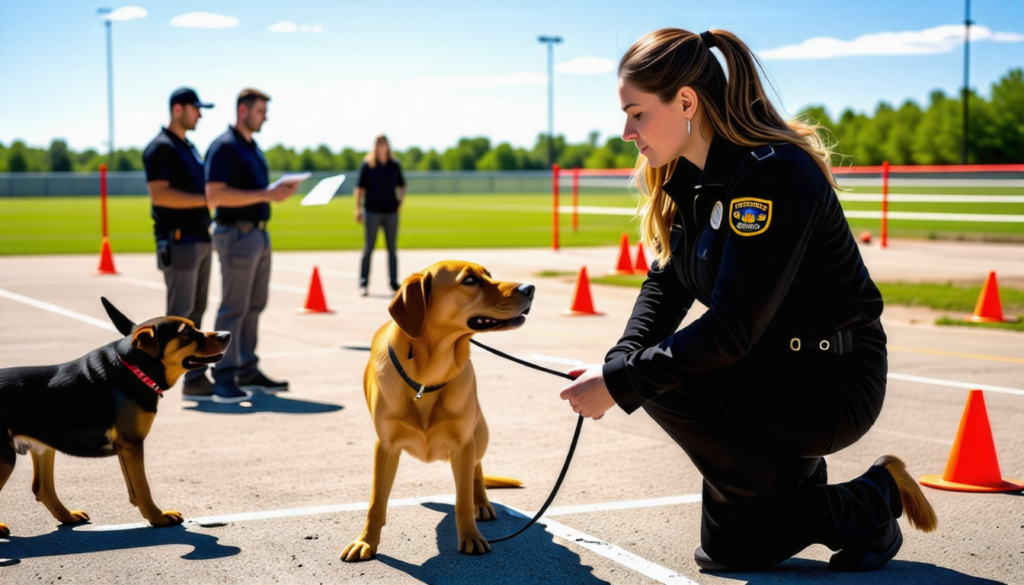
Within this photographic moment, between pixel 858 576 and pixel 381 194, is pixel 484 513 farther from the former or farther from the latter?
pixel 381 194

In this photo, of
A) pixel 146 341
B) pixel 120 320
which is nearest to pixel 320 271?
pixel 120 320

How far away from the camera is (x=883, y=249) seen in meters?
20.9

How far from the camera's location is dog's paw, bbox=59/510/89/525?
443 cm

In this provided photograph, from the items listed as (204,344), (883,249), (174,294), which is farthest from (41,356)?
(883,249)

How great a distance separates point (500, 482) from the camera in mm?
5016

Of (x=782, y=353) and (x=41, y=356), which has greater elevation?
(x=782, y=353)

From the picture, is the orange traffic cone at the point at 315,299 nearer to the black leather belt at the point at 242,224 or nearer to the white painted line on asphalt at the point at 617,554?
the black leather belt at the point at 242,224

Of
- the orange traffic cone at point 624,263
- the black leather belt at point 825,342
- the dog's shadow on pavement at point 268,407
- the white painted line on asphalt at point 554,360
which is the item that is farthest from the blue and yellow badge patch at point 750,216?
the orange traffic cone at point 624,263

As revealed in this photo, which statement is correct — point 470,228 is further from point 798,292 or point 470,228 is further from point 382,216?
point 798,292

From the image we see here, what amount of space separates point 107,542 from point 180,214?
364 centimetres

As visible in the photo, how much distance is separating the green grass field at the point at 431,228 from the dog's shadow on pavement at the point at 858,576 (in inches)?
505

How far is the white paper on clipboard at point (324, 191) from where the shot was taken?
17.4 ft

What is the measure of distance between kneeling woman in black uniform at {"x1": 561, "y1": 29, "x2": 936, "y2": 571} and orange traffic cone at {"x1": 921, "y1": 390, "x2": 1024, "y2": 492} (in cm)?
121

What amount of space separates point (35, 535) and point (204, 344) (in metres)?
1.07
